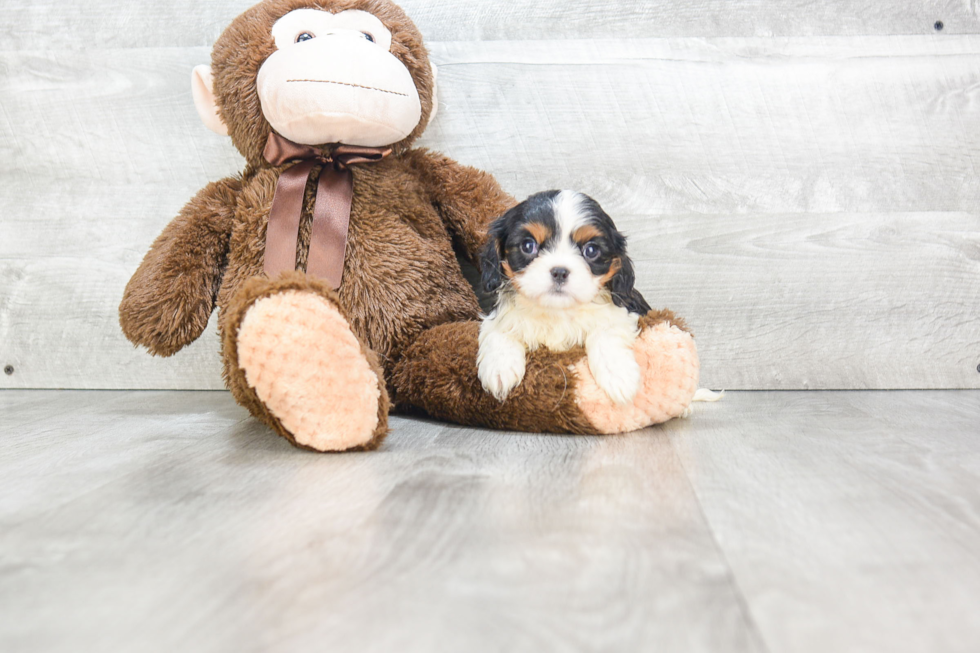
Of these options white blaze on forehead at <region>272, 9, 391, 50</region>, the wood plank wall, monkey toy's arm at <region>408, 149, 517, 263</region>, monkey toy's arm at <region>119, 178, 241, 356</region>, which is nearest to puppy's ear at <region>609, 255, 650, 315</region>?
monkey toy's arm at <region>408, 149, 517, 263</region>

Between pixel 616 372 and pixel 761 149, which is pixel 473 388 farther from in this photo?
pixel 761 149

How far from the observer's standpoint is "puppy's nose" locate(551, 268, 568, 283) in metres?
1.08

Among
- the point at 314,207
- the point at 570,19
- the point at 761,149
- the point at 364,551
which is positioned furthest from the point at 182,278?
the point at 761,149

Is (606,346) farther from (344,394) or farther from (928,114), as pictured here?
(928,114)

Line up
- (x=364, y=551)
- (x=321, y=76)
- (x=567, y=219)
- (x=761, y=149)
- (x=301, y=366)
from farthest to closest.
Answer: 1. (x=761, y=149)
2. (x=321, y=76)
3. (x=567, y=219)
4. (x=301, y=366)
5. (x=364, y=551)

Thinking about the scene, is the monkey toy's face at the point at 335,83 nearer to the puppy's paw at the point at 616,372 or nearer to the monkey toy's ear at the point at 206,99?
the monkey toy's ear at the point at 206,99

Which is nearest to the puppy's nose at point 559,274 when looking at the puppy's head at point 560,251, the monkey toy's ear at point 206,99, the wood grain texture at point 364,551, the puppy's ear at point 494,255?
the puppy's head at point 560,251

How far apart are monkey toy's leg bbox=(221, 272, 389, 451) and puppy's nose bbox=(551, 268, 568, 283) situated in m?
0.30

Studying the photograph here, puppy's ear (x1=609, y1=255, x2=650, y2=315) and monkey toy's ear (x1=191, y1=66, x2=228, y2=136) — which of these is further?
monkey toy's ear (x1=191, y1=66, x2=228, y2=136)

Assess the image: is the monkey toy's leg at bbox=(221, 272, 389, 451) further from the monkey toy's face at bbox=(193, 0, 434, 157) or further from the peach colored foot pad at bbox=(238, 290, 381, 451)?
the monkey toy's face at bbox=(193, 0, 434, 157)

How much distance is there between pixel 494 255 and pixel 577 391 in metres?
0.25

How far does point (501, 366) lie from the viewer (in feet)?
3.78

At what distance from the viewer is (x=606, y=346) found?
115cm

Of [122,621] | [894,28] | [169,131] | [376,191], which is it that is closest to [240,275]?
[376,191]
